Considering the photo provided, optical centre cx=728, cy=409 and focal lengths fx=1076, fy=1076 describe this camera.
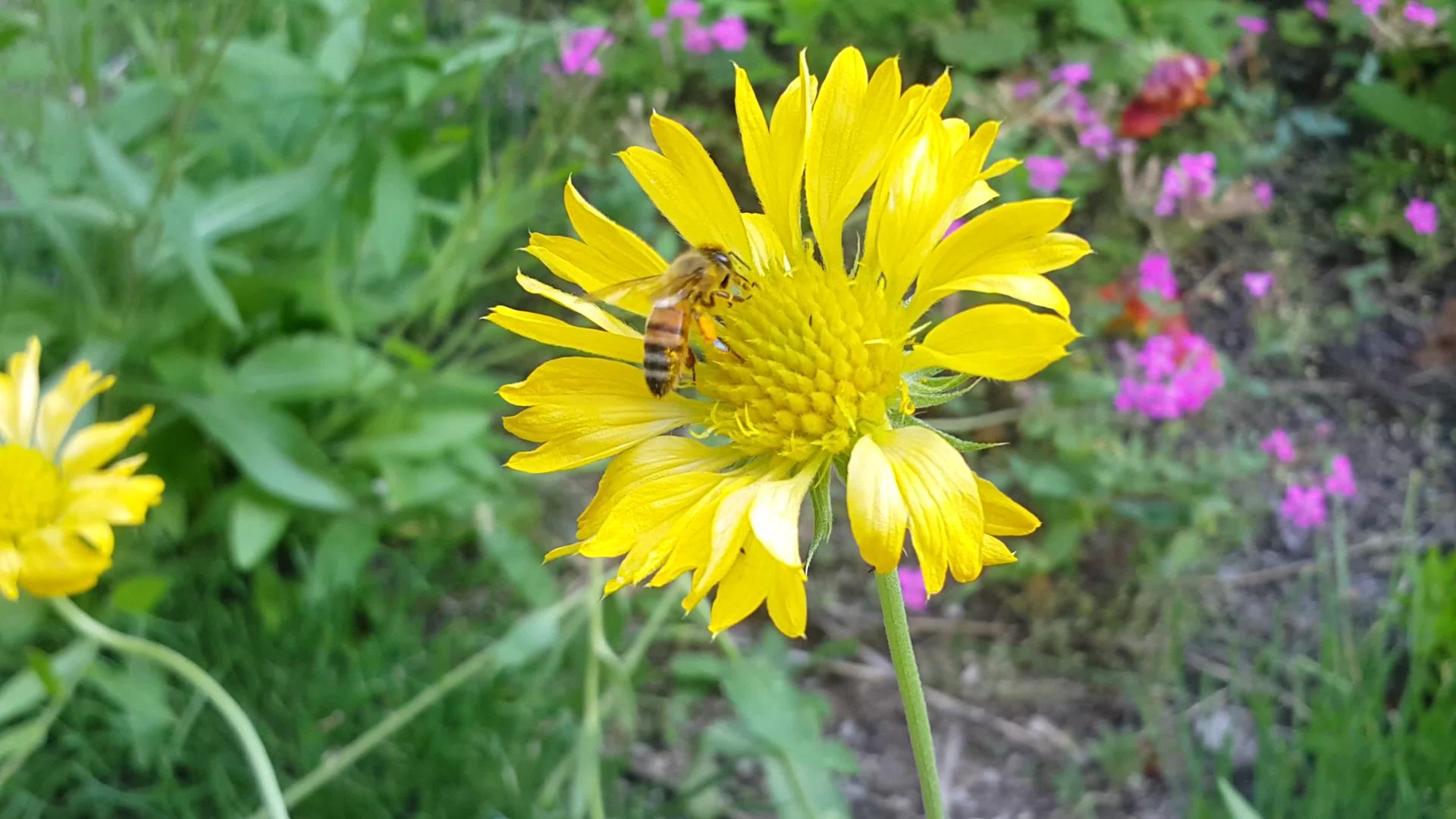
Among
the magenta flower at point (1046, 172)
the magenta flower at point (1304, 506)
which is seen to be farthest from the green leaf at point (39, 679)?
the magenta flower at point (1304, 506)

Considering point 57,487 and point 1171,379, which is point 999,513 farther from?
point 1171,379

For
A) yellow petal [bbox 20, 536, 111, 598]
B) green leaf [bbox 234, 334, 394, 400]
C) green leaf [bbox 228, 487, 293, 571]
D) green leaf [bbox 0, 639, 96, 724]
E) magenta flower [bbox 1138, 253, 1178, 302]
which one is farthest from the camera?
magenta flower [bbox 1138, 253, 1178, 302]

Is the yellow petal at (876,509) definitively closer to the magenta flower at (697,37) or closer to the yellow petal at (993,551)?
the yellow petal at (993,551)

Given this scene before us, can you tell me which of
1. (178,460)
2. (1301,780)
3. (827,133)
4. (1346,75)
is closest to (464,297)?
(178,460)

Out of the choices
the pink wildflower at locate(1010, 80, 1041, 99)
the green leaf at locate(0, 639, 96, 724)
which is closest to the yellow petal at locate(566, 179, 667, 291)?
the green leaf at locate(0, 639, 96, 724)

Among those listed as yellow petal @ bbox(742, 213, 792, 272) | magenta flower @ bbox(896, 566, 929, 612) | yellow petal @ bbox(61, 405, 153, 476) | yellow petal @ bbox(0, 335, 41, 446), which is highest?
yellow petal @ bbox(742, 213, 792, 272)

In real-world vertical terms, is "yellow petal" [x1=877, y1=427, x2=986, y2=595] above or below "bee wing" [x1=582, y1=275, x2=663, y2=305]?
below

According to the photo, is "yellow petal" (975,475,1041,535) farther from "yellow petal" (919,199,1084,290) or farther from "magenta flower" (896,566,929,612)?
"magenta flower" (896,566,929,612)
